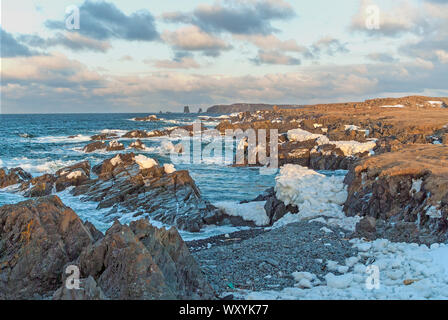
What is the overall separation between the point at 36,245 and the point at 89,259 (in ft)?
5.01

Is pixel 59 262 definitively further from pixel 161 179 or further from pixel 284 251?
pixel 161 179

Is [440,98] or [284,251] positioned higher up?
[440,98]

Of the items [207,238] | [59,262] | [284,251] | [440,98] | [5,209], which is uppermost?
[440,98]

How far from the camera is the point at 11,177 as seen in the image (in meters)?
27.4

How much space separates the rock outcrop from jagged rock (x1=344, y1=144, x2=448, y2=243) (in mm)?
7128

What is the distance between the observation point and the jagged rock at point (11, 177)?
26953 mm

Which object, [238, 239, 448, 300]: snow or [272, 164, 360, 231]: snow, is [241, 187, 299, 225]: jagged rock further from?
[238, 239, 448, 300]: snow

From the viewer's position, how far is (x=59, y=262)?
8211 millimetres

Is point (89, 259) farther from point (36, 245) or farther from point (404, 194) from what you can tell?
point (404, 194)

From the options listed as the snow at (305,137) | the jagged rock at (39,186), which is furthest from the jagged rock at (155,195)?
the snow at (305,137)

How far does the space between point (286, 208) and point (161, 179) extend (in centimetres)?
746

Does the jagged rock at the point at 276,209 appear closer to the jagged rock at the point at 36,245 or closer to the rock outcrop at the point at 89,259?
the rock outcrop at the point at 89,259

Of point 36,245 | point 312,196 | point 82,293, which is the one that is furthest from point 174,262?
point 312,196
